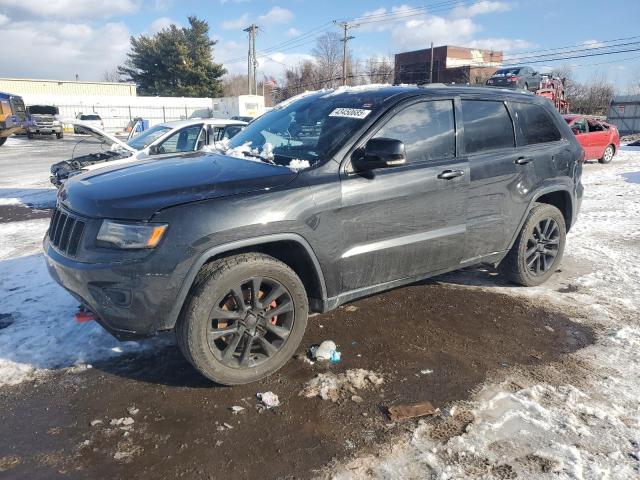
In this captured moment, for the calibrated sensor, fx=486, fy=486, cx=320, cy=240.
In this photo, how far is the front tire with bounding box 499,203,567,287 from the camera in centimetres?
470

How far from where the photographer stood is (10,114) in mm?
21047

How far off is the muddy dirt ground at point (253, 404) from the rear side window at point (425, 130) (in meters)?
1.45

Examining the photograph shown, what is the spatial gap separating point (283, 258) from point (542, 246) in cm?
297

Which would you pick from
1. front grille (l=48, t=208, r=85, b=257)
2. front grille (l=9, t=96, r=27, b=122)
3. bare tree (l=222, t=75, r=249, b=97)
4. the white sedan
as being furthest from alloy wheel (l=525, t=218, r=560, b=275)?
bare tree (l=222, t=75, r=249, b=97)

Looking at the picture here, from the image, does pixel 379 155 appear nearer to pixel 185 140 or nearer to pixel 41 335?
pixel 41 335

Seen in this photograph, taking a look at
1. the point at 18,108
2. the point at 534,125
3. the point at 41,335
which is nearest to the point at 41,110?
the point at 18,108

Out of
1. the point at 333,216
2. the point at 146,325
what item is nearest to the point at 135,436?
the point at 146,325

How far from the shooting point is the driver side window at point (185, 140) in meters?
8.62

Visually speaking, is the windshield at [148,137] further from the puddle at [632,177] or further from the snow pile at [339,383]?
the puddle at [632,177]

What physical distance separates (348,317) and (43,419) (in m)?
2.39

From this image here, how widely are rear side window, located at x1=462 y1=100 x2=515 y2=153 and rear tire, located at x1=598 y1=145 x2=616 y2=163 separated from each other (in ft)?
49.1

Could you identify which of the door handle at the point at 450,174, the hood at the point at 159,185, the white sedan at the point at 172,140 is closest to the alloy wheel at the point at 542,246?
the door handle at the point at 450,174

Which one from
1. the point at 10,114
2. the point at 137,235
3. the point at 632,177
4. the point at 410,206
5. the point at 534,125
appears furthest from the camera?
the point at 10,114

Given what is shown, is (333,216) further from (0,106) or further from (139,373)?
(0,106)
